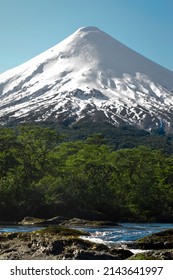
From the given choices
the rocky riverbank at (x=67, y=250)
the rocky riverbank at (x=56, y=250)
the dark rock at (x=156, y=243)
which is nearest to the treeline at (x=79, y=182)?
the dark rock at (x=156, y=243)

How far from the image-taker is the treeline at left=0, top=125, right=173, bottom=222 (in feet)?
126

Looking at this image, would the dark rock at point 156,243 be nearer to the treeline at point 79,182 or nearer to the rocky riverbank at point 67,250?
the rocky riverbank at point 67,250

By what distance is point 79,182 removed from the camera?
4191cm

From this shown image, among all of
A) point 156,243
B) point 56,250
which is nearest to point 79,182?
point 156,243

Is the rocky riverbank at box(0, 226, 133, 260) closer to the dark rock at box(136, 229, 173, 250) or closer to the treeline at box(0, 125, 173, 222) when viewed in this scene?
the dark rock at box(136, 229, 173, 250)

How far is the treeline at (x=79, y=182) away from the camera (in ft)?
126

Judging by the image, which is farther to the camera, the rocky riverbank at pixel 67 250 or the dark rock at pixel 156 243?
the dark rock at pixel 156 243

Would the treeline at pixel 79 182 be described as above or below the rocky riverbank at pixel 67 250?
above

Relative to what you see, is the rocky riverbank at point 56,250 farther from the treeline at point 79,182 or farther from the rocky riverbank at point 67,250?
the treeline at point 79,182

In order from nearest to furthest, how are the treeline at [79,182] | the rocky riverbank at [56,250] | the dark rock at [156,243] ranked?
the rocky riverbank at [56,250], the dark rock at [156,243], the treeline at [79,182]

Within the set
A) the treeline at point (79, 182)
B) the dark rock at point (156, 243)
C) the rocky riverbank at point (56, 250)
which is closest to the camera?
the rocky riverbank at point (56, 250)

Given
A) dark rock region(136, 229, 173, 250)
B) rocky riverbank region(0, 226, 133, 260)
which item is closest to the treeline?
dark rock region(136, 229, 173, 250)

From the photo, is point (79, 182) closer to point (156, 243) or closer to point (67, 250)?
point (156, 243)
